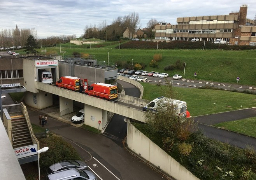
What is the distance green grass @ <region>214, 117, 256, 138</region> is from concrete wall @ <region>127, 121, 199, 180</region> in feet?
24.0

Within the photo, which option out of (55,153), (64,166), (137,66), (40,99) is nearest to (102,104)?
(55,153)

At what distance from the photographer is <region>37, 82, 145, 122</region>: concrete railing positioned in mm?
21827

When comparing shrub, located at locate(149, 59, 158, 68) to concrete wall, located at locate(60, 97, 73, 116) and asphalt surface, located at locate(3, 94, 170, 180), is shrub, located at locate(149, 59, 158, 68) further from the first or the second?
asphalt surface, located at locate(3, 94, 170, 180)

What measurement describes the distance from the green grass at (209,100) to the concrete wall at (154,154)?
21.5ft

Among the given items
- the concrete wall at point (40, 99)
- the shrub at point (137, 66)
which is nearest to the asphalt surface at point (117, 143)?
the concrete wall at point (40, 99)

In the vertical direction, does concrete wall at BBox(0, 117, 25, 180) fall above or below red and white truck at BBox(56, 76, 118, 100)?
above

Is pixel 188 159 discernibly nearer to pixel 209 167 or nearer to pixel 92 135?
pixel 209 167

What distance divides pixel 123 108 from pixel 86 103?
18.7ft

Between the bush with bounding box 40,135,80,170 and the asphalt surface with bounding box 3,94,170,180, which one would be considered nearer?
the bush with bounding box 40,135,80,170

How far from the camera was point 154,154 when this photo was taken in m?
18.6

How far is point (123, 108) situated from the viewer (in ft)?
74.2

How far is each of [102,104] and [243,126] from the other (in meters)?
14.0

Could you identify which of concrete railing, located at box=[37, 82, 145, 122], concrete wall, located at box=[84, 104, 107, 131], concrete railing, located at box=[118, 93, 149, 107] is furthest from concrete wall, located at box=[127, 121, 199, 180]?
concrete wall, located at box=[84, 104, 107, 131]

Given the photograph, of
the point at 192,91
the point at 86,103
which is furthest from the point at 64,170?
the point at 192,91
